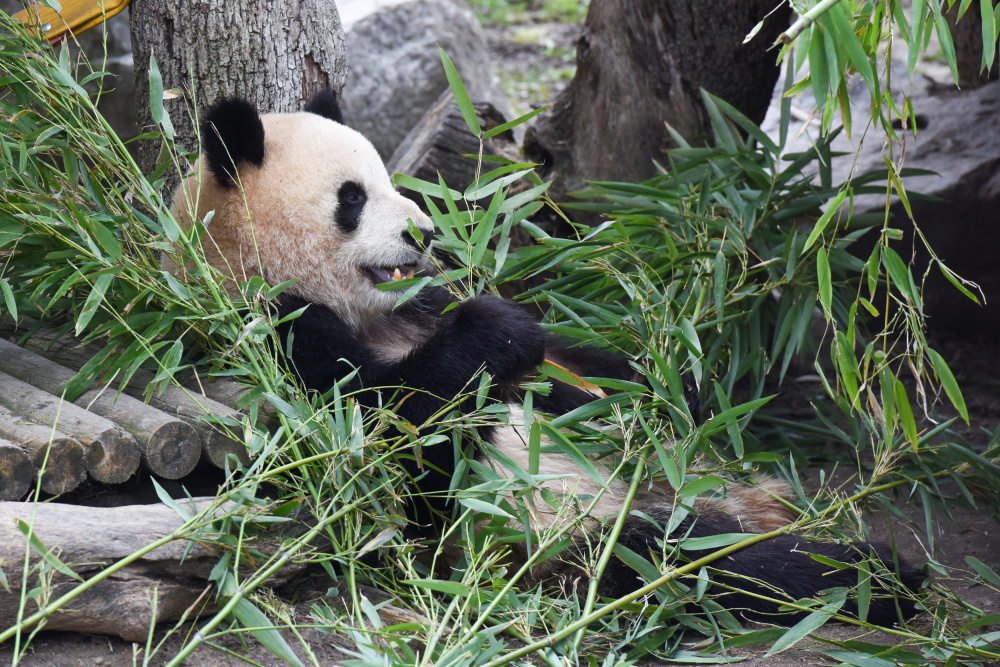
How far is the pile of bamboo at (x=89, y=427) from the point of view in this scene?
153 cm

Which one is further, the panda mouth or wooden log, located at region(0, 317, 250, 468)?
the panda mouth

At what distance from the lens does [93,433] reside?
159 cm

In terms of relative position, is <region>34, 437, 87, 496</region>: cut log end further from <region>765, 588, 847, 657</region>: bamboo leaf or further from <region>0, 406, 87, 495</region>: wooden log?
<region>765, 588, 847, 657</region>: bamboo leaf

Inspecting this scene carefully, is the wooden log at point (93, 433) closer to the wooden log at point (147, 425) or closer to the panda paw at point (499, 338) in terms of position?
the wooden log at point (147, 425)

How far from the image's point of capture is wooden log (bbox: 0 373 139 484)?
1.58 meters

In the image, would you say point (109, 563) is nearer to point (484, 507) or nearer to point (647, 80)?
point (484, 507)

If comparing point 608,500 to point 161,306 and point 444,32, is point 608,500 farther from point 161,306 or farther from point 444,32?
point 444,32

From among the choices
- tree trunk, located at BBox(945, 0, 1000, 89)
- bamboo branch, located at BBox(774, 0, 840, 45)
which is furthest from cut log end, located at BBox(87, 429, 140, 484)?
A: tree trunk, located at BBox(945, 0, 1000, 89)

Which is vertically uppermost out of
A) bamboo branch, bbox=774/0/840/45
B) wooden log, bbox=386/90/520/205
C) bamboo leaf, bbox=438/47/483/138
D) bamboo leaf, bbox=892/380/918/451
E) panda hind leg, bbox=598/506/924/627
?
bamboo branch, bbox=774/0/840/45

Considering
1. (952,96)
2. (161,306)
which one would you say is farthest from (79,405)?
(952,96)

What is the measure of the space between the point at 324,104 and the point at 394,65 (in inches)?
115

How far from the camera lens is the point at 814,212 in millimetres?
2662

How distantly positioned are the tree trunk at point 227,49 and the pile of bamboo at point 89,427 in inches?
31.9

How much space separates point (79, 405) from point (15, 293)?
34 centimetres
